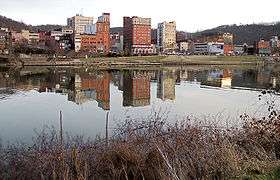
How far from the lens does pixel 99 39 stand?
433 feet

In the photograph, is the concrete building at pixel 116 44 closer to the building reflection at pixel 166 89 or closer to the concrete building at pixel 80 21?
the concrete building at pixel 80 21

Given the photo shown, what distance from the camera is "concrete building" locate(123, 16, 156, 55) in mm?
135500

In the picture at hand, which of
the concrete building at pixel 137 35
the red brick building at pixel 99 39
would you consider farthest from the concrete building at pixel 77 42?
the concrete building at pixel 137 35

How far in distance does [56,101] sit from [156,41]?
Result: 15457cm

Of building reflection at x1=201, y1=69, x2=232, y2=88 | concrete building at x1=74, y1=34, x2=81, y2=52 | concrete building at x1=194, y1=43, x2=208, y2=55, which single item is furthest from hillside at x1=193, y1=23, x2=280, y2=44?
building reflection at x1=201, y1=69, x2=232, y2=88

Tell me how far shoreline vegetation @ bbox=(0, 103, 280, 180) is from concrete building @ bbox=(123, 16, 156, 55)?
403 feet

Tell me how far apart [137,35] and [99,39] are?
12.3 metres

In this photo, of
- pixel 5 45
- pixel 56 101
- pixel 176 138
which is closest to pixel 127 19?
pixel 5 45

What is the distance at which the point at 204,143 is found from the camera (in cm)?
927

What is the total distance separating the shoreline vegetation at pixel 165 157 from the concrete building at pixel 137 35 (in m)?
123

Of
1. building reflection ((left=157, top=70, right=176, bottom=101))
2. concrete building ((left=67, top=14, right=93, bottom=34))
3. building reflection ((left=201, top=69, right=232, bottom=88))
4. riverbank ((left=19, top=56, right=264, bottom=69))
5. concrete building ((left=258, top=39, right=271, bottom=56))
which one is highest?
concrete building ((left=67, top=14, right=93, bottom=34))

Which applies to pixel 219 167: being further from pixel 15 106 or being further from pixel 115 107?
pixel 15 106

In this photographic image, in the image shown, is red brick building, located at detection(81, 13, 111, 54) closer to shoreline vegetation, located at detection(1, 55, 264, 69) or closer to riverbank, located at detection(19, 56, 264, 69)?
riverbank, located at detection(19, 56, 264, 69)

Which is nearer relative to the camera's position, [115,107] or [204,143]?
[204,143]
